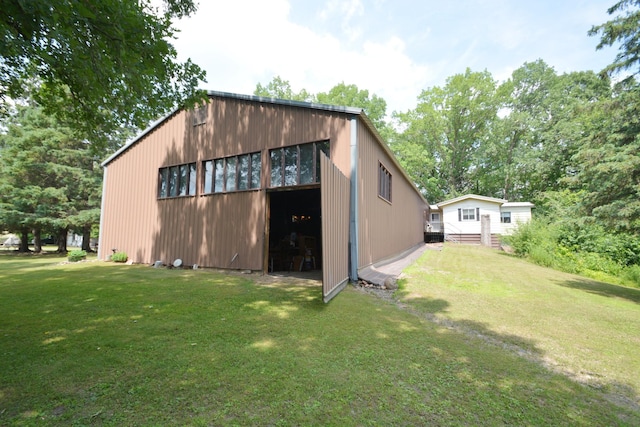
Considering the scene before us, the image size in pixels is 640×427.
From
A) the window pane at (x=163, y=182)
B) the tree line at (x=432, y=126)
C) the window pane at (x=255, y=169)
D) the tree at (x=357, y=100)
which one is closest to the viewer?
the tree line at (x=432, y=126)

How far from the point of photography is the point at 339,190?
6.28 meters

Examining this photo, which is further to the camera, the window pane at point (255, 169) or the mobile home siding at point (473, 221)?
the mobile home siding at point (473, 221)

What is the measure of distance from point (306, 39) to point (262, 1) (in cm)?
480

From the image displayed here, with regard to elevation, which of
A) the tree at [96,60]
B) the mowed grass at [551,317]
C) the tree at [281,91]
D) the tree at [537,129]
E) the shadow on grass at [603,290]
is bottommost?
the shadow on grass at [603,290]

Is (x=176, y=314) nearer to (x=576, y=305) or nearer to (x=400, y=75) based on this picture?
(x=576, y=305)

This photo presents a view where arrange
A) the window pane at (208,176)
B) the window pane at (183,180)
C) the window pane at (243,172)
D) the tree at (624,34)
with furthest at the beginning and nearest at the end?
the window pane at (183,180) < the window pane at (208,176) < the window pane at (243,172) < the tree at (624,34)

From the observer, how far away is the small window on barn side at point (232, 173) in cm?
874

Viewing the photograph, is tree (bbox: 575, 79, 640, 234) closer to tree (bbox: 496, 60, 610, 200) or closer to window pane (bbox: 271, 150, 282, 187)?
window pane (bbox: 271, 150, 282, 187)

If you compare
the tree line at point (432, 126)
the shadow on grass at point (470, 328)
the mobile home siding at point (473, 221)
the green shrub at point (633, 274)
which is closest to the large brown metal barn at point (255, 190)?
the shadow on grass at point (470, 328)

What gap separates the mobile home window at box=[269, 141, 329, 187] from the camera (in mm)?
7668

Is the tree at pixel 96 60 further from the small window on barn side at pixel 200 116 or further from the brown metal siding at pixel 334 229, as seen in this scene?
the brown metal siding at pixel 334 229

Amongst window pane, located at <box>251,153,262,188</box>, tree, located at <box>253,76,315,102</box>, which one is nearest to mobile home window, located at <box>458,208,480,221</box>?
tree, located at <box>253,76,315,102</box>

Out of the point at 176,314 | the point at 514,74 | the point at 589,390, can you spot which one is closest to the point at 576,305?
the point at 589,390

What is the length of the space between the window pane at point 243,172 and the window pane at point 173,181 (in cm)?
328
